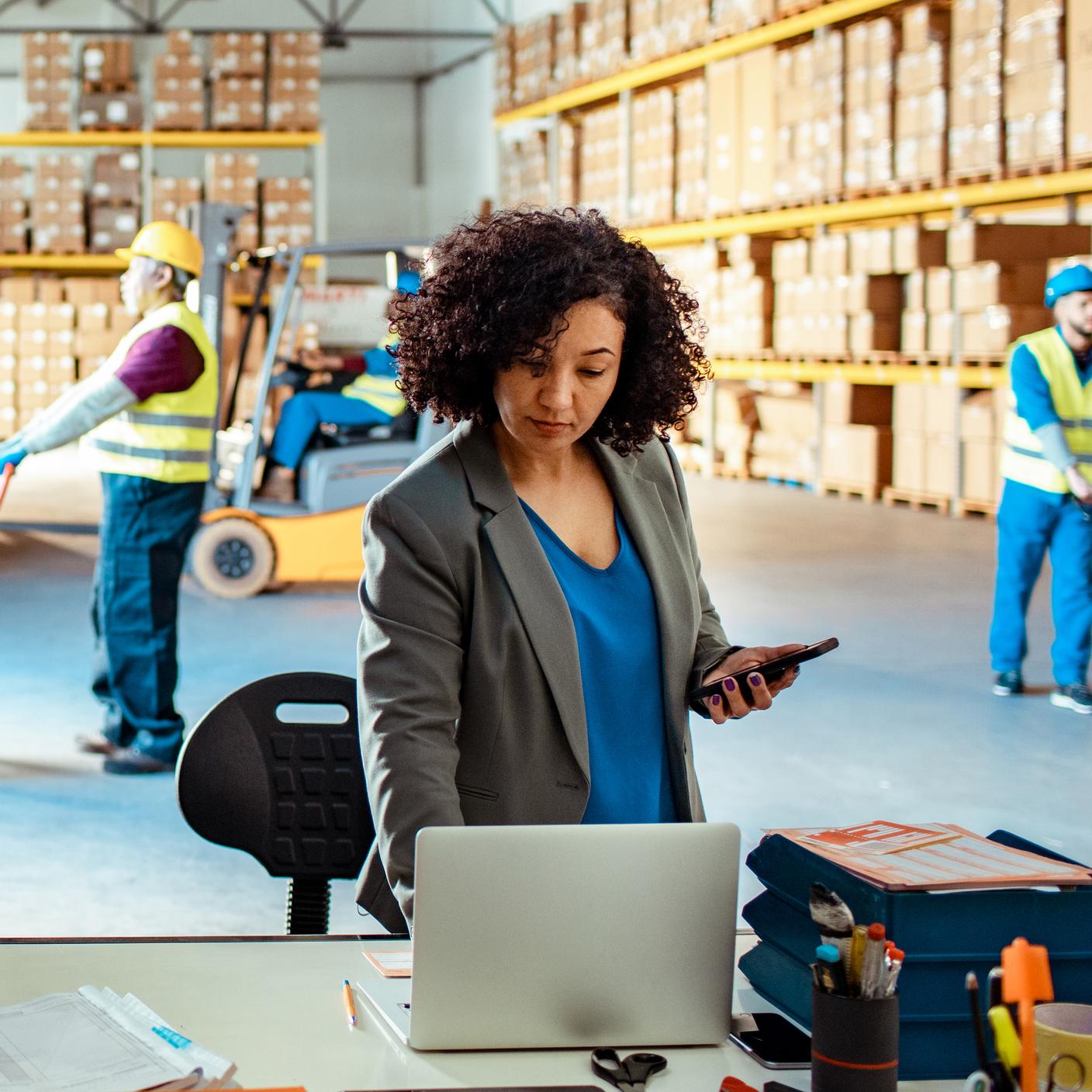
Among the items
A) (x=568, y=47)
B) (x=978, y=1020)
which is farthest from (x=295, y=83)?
(x=978, y=1020)

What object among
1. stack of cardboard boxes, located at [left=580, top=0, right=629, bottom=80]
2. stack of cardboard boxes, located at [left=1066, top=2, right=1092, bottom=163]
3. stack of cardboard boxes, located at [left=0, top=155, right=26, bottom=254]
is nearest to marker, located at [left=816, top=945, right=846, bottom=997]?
stack of cardboard boxes, located at [left=1066, top=2, right=1092, bottom=163]

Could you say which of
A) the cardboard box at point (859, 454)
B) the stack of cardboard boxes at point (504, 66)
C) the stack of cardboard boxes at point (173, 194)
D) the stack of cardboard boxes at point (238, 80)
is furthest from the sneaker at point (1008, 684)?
the stack of cardboard boxes at point (238, 80)

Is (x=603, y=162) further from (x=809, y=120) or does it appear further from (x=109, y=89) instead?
(x=109, y=89)

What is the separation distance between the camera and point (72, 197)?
17562mm

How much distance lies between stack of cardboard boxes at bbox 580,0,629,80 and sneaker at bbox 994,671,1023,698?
32.3ft

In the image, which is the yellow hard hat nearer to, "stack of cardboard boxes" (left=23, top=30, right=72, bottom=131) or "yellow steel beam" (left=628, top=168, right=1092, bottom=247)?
"yellow steel beam" (left=628, top=168, right=1092, bottom=247)

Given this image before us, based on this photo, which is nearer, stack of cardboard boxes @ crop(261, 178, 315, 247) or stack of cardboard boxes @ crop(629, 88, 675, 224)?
stack of cardboard boxes @ crop(629, 88, 675, 224)

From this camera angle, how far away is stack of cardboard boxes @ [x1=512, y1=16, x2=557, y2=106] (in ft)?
53.7

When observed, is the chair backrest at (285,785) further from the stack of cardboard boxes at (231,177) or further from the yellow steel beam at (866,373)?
the stack of cardboard boxes at (231,177)

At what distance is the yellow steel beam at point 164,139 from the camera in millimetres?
17531

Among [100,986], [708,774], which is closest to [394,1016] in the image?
[100,986]

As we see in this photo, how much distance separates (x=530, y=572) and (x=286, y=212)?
16142 millimetres

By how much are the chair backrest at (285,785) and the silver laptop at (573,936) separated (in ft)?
2.61

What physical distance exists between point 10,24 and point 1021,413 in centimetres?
1876
